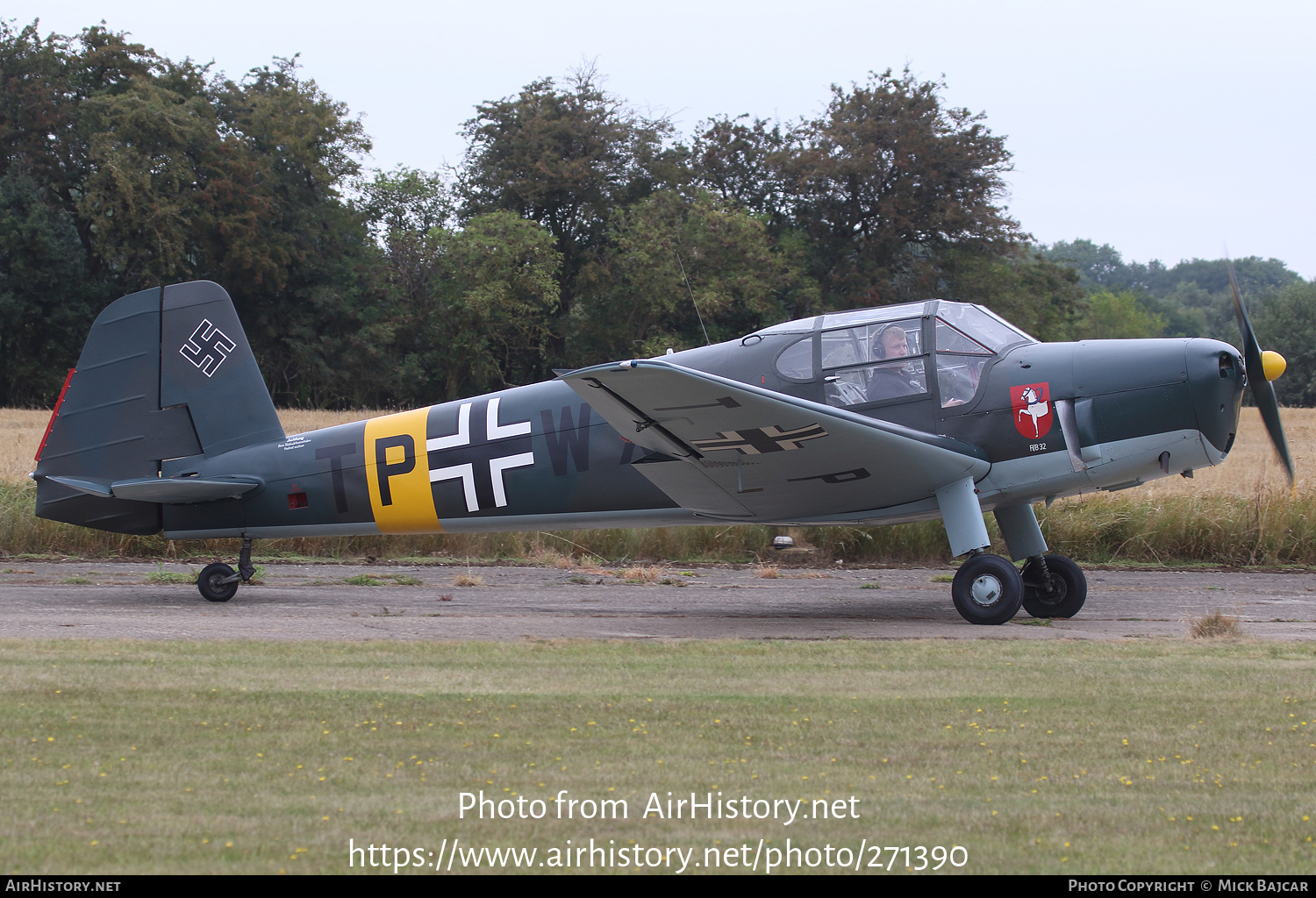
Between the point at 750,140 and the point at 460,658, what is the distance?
158 ft

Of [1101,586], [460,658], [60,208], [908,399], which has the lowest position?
[1101,586]

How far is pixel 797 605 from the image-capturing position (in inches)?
437

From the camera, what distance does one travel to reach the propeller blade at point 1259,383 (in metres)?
9.82

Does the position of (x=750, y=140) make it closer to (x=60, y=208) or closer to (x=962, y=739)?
(x=60, y=208)

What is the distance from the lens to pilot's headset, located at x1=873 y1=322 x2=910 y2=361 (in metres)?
9.73

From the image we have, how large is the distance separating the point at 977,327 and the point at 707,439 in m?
2.74

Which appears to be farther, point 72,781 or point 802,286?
point 802,286

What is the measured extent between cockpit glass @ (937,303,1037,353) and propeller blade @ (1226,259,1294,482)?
190cm

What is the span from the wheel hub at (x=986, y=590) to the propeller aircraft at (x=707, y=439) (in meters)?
0.03

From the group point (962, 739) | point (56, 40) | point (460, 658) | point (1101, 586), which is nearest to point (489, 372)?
point (56, 40)

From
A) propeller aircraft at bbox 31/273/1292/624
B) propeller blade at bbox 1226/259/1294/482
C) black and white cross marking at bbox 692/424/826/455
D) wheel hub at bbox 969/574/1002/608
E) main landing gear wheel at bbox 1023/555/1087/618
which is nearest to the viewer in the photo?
black and white cross marking at bbox 692/424/826/455

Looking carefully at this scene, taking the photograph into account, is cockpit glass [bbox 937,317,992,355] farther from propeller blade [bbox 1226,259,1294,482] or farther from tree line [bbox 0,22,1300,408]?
tree line [bbox 0,22,1300,408]

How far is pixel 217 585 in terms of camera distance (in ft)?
36.7

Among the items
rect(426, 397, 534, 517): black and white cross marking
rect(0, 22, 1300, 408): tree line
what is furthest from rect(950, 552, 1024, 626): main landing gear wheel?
rect(0, 22, 1300, 408): tree line
